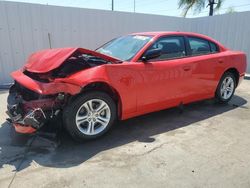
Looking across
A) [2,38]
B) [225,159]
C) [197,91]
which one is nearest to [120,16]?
[2,38]

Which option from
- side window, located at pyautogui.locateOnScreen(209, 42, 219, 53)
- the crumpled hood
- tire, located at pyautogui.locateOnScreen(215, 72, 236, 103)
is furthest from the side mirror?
tire, located at pyautogui.locateOnScreen(215, 72, 236, 103)

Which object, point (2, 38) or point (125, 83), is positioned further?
point (2, 38)

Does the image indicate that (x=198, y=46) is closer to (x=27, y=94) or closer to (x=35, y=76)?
(x=35, y=76)

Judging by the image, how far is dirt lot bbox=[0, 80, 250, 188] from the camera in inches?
97.5

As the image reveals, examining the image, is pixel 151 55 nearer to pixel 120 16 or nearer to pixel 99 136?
pixel 99 136

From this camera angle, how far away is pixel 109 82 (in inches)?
126

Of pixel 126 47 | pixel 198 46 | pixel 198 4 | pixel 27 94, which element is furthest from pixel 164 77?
pixel 198 4

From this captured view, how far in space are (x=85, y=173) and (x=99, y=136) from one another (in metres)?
0.84

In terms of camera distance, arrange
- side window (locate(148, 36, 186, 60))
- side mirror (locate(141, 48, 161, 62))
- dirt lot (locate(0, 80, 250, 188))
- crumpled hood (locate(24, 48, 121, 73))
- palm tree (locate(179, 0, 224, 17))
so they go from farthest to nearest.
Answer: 1. palm tree (locate(179, 0, 224, 17))
2. side window (locate(148, 36, 186, 60))
3. side mirror (locate(141, 48, 161, 62))
4. crumpled hood (locate(24, 48, 121, 73))
5. dirt lot (locate(0, 80, 250, 188))

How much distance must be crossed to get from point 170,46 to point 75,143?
7.42 feet

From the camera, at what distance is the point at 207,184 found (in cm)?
241

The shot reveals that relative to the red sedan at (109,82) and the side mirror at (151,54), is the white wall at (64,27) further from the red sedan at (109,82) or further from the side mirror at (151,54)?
the side mirror at (151,54)

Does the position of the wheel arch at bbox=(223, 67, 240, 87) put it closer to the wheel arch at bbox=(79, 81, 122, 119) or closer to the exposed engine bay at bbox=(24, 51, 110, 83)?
the wheel arch at bbox=(79, 81, 122, 119)

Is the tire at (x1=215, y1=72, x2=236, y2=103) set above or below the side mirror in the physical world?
below
